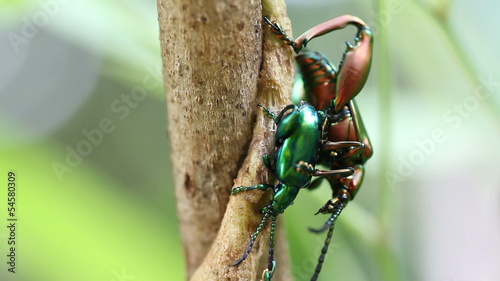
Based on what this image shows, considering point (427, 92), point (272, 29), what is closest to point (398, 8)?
point (427, 92)

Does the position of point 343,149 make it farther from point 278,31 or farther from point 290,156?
point 278,31

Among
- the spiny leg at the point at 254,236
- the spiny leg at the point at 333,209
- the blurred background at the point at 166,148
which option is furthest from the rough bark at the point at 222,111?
the blurred background at the point at 166,148

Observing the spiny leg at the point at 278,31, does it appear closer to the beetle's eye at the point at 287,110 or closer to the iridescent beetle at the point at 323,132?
the iridescent beetle at the point at 323,132

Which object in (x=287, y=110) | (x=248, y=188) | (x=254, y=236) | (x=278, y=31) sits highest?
(x=278, y=31)

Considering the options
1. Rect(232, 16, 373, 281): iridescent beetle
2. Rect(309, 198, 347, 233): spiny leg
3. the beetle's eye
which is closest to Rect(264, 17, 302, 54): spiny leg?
Rect(232, 16, 373, 281): iridescent beetle

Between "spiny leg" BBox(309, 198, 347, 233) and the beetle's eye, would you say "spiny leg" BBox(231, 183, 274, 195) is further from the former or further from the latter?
"spiny leg" BBox(309, 198, 347, 233)

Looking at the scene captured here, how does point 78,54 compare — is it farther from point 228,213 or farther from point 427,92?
point 427,92

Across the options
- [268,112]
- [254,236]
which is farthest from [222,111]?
[254,236]
